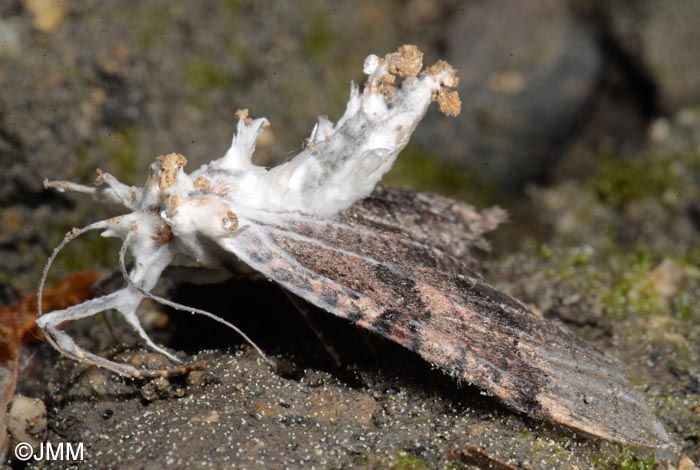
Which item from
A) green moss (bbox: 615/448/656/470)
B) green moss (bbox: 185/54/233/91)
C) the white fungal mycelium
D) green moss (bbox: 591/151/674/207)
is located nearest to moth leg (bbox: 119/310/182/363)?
the white fungal mycelium

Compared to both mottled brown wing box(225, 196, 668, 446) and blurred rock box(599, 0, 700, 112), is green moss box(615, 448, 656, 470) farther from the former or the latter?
blurred rock box(599, 0, 700, 112)

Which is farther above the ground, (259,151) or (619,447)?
(259,151)

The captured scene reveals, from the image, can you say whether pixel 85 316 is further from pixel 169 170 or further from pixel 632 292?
pixel 632 292

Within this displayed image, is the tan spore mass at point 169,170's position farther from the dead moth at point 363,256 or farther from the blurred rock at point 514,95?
the blurred rock at point 514,95

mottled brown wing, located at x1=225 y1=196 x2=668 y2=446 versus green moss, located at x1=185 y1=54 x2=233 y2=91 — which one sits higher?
green moss, located at x1=185 y1=54 x2=233 y2=91

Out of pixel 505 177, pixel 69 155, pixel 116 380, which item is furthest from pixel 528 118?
pixel 116 380

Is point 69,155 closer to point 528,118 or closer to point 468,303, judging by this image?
point 468,303

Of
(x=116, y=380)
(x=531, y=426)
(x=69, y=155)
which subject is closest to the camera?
(x=531, y=426)
